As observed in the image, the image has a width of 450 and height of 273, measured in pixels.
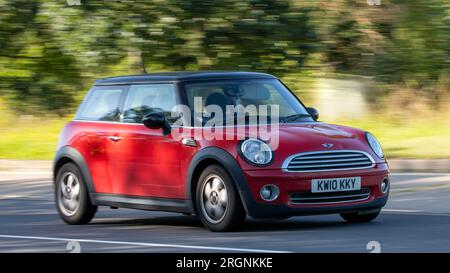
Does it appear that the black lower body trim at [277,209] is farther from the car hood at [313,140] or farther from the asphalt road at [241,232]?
the car hood at [313,140]

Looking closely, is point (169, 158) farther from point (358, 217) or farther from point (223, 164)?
point (358, 217)

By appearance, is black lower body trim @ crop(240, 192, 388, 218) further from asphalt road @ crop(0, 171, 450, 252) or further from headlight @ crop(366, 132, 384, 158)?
headlight @ crop(366, 132, 384, 158)

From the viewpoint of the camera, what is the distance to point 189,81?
37.3 ft

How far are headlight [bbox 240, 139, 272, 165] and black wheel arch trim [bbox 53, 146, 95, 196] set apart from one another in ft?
7.83

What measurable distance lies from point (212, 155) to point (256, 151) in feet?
1.43

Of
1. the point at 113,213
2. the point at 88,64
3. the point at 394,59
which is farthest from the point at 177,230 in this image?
the point at 394,59

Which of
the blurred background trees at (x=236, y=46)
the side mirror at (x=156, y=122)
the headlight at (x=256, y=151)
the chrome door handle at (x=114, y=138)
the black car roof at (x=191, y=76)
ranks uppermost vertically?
the black car roof at (x=191, y=76)

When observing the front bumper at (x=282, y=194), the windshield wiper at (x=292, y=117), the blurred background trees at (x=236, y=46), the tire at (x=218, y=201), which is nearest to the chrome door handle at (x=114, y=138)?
the tire at (x=218, y=201)

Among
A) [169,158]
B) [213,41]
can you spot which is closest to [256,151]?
[169,158]

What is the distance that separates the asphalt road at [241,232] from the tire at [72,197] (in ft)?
0.49

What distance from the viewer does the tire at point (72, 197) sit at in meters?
12.2

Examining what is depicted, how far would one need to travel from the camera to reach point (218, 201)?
413 inches

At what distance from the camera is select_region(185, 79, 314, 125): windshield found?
11109 millimetres

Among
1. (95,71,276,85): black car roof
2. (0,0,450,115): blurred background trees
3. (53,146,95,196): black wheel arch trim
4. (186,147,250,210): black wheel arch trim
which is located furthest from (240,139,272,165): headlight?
(0,0,450,115): blurred background trees
